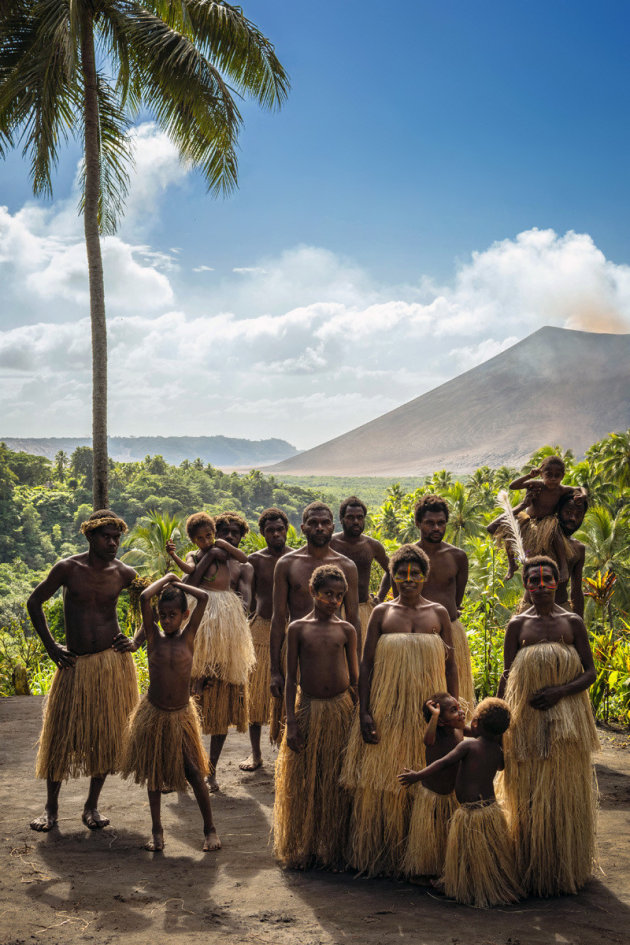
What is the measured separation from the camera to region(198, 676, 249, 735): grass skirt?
556cm

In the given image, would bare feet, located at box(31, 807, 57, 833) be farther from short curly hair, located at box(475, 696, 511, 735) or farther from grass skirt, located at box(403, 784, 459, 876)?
short curly hair, located at box(475, 696, 511, 735)

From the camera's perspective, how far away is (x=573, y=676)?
381 cm

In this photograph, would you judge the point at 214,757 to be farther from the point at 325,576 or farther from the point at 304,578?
the point at 325,576

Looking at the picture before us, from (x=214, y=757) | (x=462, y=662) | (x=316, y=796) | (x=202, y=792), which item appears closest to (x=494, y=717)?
(x=316, y=796)

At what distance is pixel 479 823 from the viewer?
11.8 feet

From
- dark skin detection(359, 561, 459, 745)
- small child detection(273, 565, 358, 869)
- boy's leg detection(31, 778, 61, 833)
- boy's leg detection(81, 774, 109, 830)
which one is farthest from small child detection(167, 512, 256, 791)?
dark skin detection(359, 561, 459, 745)

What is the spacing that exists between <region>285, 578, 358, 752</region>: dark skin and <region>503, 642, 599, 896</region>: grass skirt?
2.57 ft

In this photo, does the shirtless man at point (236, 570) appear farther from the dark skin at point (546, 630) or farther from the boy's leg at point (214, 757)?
the dark skin at point (546, 630)

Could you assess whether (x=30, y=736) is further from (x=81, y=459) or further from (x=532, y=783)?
(x=81, y=459)

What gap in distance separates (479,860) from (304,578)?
1809 mm

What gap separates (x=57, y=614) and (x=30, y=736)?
1512cm

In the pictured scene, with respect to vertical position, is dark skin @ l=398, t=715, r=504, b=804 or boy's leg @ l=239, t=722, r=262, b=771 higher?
dark skin @ l=398, t=715, r=504, b=804

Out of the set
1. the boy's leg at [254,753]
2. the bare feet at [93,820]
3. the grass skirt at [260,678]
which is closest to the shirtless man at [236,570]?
the grass skirt at [260,678]

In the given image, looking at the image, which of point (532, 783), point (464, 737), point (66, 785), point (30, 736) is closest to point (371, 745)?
point (464, 737)
